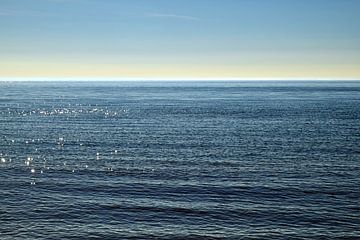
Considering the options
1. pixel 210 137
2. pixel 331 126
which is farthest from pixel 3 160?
pixel 331 126

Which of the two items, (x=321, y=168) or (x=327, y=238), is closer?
(x=327, y=238)

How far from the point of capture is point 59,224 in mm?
41500

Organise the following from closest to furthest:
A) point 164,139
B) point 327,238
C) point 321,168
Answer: point 327,238 < point 321,168 < point 164,139

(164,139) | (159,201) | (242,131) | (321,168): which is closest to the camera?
(159,201)

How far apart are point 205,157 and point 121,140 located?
2450cm

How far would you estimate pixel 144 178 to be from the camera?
2274 inches

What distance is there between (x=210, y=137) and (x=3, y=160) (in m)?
42.9

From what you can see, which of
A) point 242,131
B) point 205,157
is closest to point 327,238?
point 205,157

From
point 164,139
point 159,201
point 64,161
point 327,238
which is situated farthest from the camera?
point 164,139

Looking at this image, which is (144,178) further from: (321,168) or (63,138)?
(63,138)

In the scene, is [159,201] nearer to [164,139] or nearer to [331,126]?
[164,139]

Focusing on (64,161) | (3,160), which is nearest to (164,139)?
(64,161)

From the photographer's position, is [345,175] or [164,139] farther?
[164,139]

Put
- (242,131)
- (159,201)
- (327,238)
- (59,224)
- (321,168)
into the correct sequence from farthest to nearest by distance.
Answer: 1. (242,131)
2. (321,168)
3. (159,201)
4. (59,224)
5. (327,238)
